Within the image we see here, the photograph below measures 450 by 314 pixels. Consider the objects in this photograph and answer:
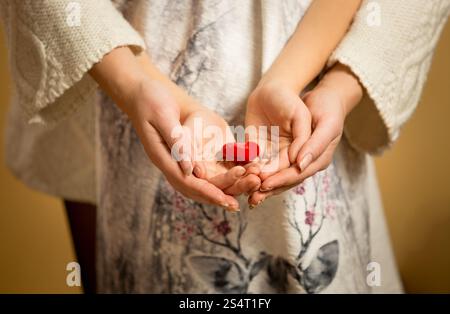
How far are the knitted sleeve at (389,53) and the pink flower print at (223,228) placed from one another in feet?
0.60

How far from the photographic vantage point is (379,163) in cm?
94

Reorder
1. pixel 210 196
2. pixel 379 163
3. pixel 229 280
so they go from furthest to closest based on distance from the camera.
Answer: pixel 379 163 < pixel 229 280 < pixel 210 196

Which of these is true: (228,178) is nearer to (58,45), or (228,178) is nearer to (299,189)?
(299,189)

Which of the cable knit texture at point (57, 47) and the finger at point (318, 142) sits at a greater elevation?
the cable knit texture at point (57, 47)

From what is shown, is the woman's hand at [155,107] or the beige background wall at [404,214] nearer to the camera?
the woman's hand at [155,107]

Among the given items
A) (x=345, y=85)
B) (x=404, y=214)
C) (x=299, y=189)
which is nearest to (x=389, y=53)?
(x=345, y=85)

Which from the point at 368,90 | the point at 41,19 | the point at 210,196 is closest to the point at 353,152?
the point at 368,90

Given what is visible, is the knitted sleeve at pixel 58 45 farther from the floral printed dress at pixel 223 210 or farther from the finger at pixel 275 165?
the finger at pixel 275 165

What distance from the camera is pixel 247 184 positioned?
41 cm

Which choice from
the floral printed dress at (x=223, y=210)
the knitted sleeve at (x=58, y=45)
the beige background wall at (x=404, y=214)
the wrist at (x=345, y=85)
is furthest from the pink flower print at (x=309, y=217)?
the beige background wall at (x=404, y=214)

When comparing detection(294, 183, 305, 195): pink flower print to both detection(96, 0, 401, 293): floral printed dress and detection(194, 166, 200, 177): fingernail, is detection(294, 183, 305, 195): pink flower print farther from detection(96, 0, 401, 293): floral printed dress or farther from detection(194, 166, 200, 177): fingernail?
detection(194, 166, 200, 177): fingernail

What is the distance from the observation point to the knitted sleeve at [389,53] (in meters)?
0.49

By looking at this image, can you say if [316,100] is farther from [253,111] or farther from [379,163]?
[379,163]
